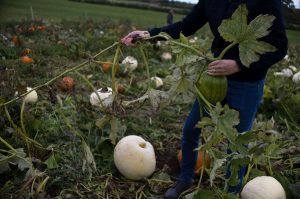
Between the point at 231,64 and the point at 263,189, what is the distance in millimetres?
886

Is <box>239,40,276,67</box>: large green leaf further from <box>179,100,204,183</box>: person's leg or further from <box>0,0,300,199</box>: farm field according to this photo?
<box>179,100,204,183</box>: person's leg

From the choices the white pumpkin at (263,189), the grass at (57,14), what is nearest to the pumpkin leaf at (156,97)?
the white pumpkin at (263,189)

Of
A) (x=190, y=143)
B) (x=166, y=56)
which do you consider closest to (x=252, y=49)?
(x=190, y=143)

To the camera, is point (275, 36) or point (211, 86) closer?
point (211, 86)

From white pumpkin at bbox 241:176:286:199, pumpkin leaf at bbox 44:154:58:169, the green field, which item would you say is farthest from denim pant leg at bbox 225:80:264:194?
the green field

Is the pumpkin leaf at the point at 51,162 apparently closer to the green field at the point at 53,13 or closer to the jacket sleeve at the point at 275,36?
the jacket sleeve at the point at 275,36

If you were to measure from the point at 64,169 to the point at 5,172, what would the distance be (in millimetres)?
373

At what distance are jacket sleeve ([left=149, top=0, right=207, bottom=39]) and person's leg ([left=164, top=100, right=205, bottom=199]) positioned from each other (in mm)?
491

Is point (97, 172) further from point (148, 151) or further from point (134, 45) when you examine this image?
point (134, 45)

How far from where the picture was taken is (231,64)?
6.72 feet

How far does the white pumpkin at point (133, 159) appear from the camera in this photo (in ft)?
9.37

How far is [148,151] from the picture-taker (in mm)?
2930

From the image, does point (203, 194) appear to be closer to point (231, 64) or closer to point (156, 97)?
point (156, 97)

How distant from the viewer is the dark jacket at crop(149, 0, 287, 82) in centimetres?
214
